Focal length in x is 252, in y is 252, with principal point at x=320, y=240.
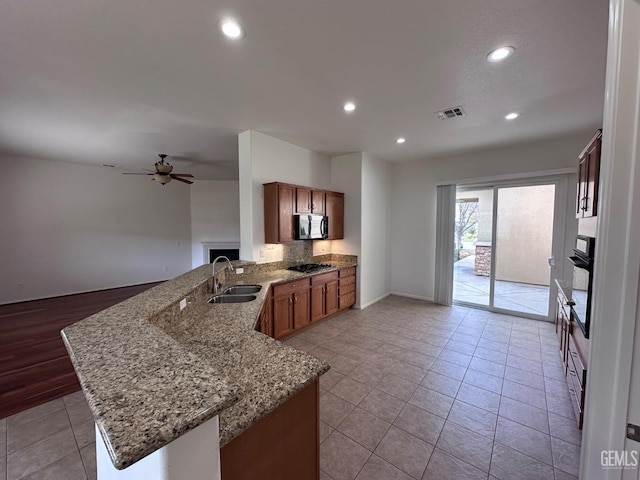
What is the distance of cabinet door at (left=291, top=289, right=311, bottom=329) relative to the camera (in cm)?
356

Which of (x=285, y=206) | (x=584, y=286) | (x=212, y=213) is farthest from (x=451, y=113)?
(x=212, y=213)

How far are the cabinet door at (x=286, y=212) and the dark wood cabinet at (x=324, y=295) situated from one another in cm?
76

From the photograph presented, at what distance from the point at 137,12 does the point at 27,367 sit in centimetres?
380

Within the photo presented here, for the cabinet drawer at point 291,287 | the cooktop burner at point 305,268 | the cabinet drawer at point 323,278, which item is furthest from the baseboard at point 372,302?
the cabinet drawer at point 291,287

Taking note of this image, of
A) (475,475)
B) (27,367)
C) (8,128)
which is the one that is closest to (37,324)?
(27,367)

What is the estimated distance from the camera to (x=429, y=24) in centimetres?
165

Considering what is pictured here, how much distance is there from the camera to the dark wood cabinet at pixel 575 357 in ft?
6.19

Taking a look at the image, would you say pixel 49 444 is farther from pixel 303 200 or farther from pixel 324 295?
pixel 303 200

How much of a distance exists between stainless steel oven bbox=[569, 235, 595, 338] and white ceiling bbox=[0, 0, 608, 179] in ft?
4.88

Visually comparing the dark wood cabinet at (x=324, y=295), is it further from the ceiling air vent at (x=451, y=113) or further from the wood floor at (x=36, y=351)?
the wood floor at (x=36, y=351)

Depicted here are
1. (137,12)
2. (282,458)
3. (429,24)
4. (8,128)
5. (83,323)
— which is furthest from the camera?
(8,128)

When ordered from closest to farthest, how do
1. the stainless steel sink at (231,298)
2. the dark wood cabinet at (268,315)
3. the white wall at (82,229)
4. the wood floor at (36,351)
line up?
the wood floor at (36,351), the stainless steel sink at (231,298), the dark wood cabinet at (268,315), the white wall at (82,229)

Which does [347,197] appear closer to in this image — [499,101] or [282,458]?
[499,101]

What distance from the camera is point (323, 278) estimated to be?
401 cm
